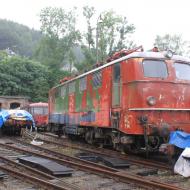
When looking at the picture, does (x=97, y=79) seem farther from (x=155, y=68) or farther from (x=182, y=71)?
(x=182, y=71)

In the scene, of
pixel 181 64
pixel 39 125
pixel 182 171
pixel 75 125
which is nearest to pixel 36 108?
pixel 39 125

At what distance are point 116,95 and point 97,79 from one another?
6.45 feet

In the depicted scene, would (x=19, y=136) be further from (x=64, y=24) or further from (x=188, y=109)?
(x=64, y=24)

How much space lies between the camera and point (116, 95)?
12555mm

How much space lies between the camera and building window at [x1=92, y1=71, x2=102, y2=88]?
13998 mm

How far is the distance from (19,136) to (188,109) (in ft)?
43.1

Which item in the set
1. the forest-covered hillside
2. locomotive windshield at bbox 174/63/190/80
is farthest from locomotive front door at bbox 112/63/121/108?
the forest-covered hillside

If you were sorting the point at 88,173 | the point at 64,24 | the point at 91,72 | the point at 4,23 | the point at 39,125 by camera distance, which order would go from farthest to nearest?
the point at 4,23
the point at 64,24
the point at 39,125
the point at 91,72
the point at 88,173

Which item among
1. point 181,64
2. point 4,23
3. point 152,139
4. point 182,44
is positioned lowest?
point 152,139

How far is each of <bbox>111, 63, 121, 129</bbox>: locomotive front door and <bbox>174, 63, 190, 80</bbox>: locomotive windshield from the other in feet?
5.54

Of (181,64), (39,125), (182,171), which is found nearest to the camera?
(182,171)

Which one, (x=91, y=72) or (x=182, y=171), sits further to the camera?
(x=91, y=72)

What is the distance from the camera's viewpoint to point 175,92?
11703 mm

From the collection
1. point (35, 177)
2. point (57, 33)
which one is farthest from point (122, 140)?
point (57, 33)
